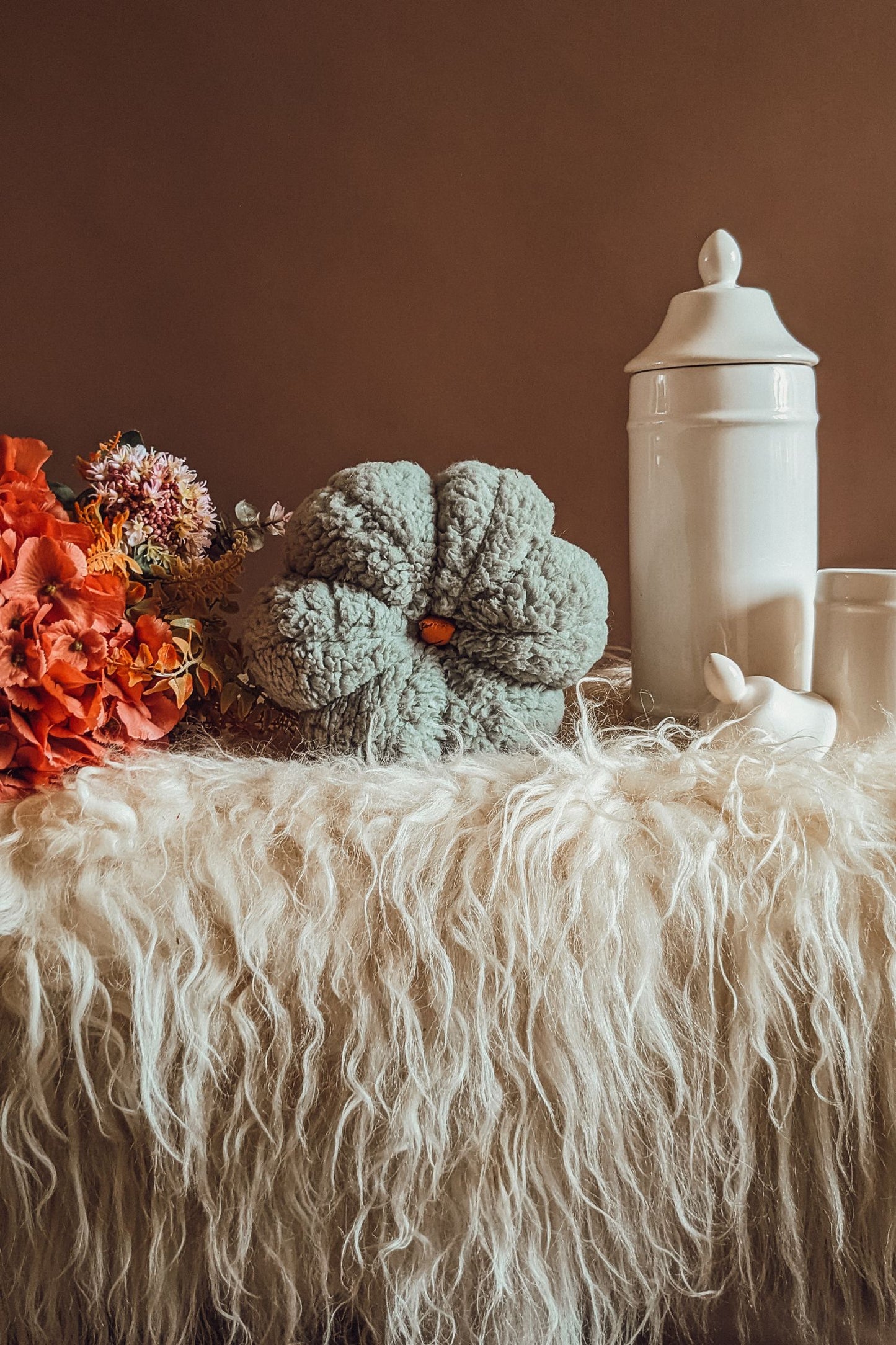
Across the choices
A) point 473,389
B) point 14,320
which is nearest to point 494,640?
point 473,389

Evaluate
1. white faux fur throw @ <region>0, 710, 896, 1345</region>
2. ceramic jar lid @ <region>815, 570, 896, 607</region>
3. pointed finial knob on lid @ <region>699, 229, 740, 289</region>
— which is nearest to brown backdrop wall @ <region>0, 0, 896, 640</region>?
pointed finial knob on lid @ <region>699, 229, 740, 289</region>

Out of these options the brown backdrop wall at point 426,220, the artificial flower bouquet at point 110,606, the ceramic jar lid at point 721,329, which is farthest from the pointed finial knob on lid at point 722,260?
the brown backdrop wall at point 426,220

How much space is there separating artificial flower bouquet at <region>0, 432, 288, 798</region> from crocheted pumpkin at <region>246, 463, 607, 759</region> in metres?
0.07

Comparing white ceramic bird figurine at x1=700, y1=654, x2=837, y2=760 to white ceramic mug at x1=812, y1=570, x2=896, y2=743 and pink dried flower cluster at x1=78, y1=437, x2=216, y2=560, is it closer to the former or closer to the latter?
white ceramic mug at x1=812, y1=570, x2=896, y2=743

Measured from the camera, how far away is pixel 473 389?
4.63ft

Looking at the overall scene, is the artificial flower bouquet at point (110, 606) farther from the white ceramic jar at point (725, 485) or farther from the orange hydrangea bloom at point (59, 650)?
the white ceramic jar at point (725, 485)

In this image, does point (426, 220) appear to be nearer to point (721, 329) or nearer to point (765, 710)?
point (721, 329)

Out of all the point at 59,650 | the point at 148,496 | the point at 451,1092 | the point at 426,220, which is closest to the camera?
the point at 451,1092

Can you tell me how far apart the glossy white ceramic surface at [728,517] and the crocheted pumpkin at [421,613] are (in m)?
0.10

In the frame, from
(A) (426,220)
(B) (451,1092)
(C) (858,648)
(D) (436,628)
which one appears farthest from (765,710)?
(A) (426,220)

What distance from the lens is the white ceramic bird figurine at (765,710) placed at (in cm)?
66

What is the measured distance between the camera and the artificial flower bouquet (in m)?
0.59

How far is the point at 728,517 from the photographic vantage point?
0.73 metres

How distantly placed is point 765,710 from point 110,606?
0.41 m
